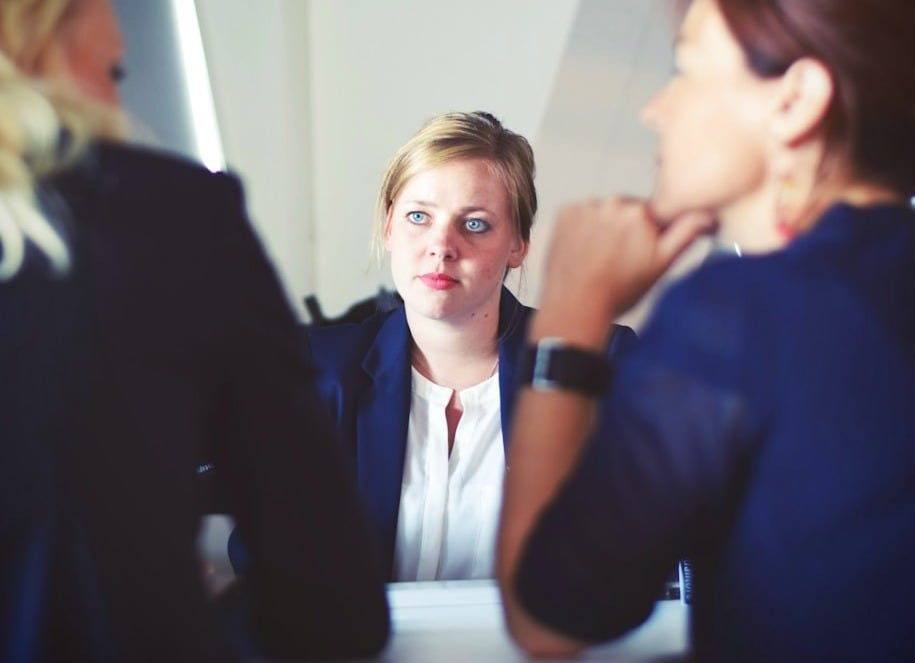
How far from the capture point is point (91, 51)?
567mm

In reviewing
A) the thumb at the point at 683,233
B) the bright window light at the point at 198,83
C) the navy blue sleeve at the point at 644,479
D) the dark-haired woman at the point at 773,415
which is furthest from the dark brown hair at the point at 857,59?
the bright window light at the point at 198,83

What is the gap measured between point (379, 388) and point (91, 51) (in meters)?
0.41

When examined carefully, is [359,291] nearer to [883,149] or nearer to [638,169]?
[638,169]

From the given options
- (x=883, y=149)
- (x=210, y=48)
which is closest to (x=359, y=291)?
(x=210, y=48)

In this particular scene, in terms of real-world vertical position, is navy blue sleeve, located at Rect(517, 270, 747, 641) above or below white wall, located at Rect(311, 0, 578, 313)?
below

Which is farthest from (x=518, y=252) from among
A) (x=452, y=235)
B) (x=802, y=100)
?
(x=802, y=100)

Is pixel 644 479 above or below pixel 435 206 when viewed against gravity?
below

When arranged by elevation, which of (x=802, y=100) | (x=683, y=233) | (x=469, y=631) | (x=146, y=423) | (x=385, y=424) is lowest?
(x=469, y=631)

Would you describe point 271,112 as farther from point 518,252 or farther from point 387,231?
point 518,252

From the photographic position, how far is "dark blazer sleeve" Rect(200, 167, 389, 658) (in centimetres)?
54

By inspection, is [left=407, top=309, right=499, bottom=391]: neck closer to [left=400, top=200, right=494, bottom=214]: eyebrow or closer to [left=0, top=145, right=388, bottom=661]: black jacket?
[left=400, top=200, right=494, bottom=214]: eyebrow

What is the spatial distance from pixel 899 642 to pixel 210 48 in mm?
745

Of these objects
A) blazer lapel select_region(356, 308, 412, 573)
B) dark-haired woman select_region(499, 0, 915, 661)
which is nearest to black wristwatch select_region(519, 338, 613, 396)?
dark-haired woman select_region(499, 0, 915, 661)

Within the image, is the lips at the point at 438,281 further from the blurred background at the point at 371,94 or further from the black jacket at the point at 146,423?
the black jacket at the point at 146,423
